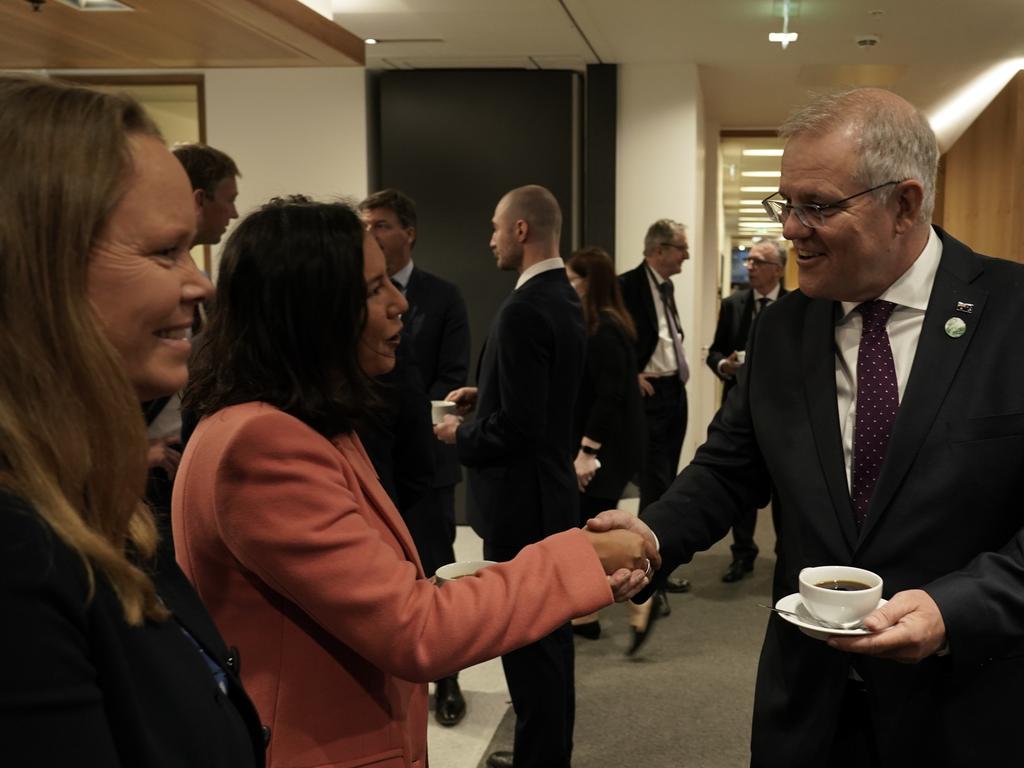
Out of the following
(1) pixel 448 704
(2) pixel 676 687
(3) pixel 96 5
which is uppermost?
(3) pixel 96 5

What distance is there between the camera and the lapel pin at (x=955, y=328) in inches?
62.9

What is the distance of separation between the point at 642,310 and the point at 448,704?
2.51 metres

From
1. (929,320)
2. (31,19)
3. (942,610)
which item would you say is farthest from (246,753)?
(31,19)

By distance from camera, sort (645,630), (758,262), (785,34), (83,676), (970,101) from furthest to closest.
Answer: (970,101) → (758,262) → (785,34) → (645,630) → (83,676)

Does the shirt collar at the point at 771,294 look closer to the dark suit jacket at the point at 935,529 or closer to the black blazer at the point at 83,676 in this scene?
the dark suit jacket at the point at 935,529

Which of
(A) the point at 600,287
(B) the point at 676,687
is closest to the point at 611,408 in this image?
(A) the point at 600,287

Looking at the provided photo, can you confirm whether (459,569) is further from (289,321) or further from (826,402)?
(826,402)

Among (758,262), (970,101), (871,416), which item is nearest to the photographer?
(871,416)

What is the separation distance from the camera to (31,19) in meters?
3.23

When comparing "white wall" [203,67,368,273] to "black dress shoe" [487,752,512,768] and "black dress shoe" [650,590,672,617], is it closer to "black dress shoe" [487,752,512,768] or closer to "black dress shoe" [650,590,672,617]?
"black dress shoe" [650,590,672,617]

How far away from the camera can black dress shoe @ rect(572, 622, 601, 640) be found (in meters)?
Answer: 4.49

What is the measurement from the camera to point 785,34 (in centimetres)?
539

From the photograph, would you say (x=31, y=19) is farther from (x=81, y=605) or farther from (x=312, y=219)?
(x=81, y=605)

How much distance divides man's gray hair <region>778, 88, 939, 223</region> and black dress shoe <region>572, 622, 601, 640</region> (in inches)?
124
